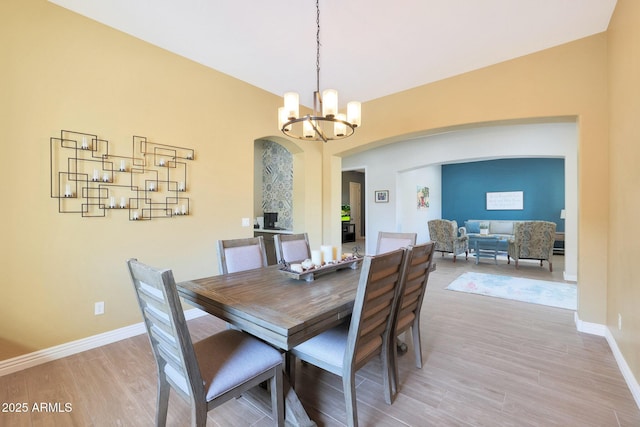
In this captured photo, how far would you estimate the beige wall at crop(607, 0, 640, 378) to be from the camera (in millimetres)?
1936

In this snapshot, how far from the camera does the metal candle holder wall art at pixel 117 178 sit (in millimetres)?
2418

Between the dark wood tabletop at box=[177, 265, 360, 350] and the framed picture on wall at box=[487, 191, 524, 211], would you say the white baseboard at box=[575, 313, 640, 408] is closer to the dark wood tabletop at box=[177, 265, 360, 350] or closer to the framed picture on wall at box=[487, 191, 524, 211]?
the dark wood tabletop at box=[177, 265, 360, 350]

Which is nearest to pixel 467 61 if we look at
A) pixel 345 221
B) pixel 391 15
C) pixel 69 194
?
pixel 391 15

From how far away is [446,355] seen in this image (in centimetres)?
243

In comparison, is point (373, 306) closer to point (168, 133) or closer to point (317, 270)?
point (317, 270)

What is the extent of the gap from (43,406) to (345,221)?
9.46 meters

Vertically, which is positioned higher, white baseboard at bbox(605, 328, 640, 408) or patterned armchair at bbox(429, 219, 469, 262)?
patterned armchair at bbox(429, 219, 469, 262)

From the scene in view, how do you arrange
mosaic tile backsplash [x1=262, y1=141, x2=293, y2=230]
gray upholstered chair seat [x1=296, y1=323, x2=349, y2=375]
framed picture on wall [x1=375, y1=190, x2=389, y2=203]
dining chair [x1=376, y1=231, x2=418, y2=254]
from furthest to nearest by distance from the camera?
framed picture on wall [x1=375, y1=190, x2=389, y2=203]
mosaic tile backsplash [x1=262, y1=141, x2=293, y2=230]
dining chair [x1=376, y1=231, x2=418, y2=254]
gray upholstered chair seat [x1=296, y1=323, x2=349, y2=375]

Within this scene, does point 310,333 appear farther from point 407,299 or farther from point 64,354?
point 64,354

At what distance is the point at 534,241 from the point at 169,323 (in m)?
6.88

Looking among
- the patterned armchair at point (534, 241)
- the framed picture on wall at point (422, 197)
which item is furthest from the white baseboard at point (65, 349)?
the framed picture on wall at point (422, 197)

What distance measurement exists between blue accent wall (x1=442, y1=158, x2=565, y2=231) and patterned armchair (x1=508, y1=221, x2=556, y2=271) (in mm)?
3065

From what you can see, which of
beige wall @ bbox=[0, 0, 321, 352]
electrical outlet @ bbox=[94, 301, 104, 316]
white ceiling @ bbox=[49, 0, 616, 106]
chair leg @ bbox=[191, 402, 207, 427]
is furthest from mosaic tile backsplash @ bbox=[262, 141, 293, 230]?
chair leg @ bbox=[191, 402, 207, 427]

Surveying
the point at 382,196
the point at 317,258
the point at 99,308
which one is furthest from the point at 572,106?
the point at 99,308
